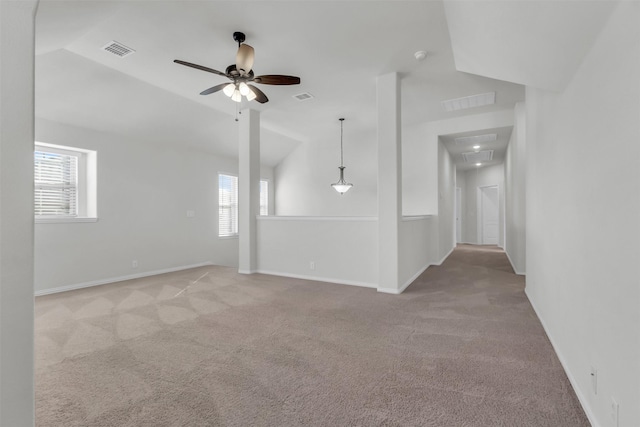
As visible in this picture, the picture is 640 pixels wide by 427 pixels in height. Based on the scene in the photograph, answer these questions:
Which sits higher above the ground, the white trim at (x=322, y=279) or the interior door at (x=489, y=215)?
the interior door at (x=489, y=215)

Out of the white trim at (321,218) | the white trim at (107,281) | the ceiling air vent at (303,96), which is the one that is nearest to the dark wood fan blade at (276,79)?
the ceiling air vent at (303,96)

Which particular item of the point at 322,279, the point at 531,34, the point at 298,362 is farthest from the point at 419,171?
the point at 298,362

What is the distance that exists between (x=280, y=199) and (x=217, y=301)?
4.87 m

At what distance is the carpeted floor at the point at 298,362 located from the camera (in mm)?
1627

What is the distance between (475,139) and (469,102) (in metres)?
1.62

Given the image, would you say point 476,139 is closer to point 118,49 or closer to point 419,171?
point 419,171

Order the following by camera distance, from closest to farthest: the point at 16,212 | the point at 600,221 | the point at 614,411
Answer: the point at 16,212 < the point at 614,411 < the point at 600,221

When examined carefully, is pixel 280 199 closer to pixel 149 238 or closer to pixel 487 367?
pixel 149 238

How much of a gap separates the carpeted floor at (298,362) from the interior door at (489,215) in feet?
23.8

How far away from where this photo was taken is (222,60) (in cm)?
365

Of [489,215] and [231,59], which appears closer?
[231,59]

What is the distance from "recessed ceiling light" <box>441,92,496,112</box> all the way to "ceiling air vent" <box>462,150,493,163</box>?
9.24 ft

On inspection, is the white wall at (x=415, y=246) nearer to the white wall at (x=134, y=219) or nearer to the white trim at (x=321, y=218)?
the white trim at (x=321, y=218)

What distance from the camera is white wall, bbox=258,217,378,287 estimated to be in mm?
4406
